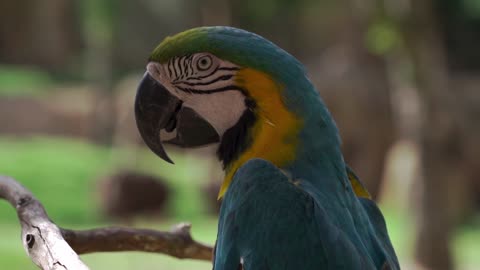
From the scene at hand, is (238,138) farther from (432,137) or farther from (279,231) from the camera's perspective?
(432,137)

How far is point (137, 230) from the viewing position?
6.46 ft

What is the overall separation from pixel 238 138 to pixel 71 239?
0.41 m

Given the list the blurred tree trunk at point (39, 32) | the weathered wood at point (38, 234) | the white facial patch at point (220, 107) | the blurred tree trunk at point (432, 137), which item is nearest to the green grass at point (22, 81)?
the blurred tree trunk at point (39, 32)

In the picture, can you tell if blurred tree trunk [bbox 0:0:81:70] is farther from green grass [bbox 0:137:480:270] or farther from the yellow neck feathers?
the yellow neck feathers

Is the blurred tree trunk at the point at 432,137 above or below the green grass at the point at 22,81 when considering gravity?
above

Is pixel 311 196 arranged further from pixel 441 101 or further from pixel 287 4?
pixel 287 4

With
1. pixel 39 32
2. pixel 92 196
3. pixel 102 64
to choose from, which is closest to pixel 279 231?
pixel 92 196

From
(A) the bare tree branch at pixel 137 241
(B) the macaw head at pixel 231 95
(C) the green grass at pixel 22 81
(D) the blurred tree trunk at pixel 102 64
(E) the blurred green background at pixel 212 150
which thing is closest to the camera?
Answer: (B) the macaw head at pixel 231 95

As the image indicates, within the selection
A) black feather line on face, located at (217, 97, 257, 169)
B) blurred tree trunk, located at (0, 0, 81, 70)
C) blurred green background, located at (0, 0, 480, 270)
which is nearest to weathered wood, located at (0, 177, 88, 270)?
black feather line on face, located at (217, 97, 257, 169)

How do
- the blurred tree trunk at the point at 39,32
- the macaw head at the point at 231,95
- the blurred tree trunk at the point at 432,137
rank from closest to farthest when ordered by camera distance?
the macaw head at the point at 231,95, the blurred tree trunk at the point at 432,137, the blurred tree trunk at the point at 39,32

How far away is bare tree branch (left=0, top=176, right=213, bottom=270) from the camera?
1.62 metres

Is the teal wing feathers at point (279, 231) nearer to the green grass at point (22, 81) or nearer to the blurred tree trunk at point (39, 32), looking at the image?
the green grass at point (22, 81)

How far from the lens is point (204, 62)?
178 cm

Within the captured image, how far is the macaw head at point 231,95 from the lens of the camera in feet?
5.76
